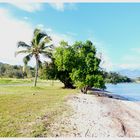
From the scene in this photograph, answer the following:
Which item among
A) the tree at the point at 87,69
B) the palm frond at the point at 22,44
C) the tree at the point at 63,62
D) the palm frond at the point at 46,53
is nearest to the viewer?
the tree at the point at 87,69

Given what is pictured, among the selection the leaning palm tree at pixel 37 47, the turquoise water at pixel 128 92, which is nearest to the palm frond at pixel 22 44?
the leaning palm tree at pixel 37 47

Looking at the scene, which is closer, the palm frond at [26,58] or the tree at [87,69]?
A: the tree at [87,69]

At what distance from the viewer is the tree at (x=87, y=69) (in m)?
43.1

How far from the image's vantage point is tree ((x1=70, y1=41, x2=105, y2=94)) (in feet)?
141

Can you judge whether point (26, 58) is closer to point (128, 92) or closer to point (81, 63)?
point (81, 63)

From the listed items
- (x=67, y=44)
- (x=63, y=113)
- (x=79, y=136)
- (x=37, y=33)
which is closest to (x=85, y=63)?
(x=67, y=44)

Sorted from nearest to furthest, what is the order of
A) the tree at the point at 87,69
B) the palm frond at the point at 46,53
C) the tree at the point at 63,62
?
the tree at the point at 87,69 → the tree at the point at 63,62 → the palm frond at the point at 46,53

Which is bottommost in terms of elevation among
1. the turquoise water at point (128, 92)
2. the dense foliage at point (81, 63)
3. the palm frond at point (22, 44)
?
the turquoise water at point (128, 92)

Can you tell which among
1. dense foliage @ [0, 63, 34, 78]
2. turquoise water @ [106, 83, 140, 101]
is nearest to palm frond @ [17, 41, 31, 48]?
turquoise water @ [106, 83, 140, 101]

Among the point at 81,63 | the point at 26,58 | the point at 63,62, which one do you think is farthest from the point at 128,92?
the point at 26,58

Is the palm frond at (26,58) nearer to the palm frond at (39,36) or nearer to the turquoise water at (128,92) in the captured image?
the palm frond at (39,36)

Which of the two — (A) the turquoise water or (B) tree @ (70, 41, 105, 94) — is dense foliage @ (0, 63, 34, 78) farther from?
(B) tree @ (70, 41, 105, 94)

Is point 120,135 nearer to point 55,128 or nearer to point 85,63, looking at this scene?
point 55,128

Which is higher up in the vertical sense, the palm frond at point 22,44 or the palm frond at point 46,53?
the palm frond at point 22,44
